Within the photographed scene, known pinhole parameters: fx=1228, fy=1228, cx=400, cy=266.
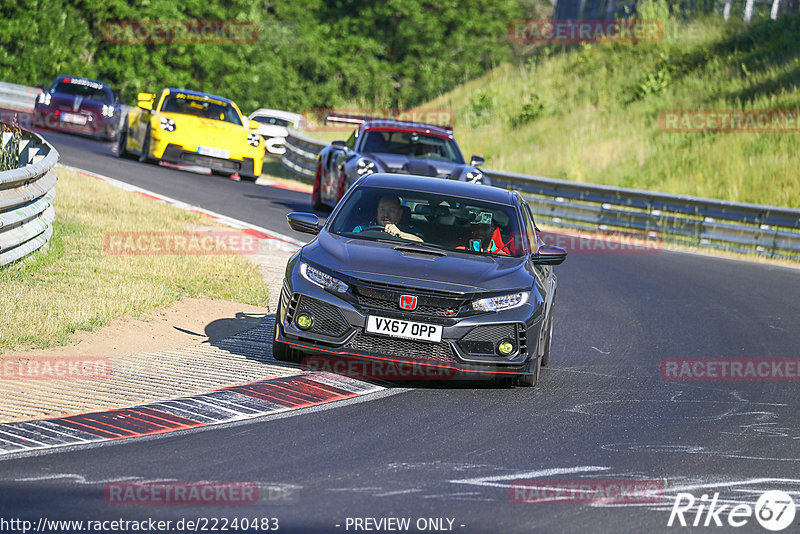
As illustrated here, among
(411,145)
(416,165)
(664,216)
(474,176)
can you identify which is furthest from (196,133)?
(664,216)

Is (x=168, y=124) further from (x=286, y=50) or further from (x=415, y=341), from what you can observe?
(x=286, y=50)

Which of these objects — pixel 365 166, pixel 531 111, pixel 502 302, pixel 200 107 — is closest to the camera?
pixel 502 302

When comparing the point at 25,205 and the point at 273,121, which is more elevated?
the point at 25,205

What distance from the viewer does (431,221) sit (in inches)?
371

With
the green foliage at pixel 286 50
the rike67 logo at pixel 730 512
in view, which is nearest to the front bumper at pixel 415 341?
the rike67 logo at pixel 730 512

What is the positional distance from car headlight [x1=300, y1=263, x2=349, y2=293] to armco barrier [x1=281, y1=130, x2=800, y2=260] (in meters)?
14.1

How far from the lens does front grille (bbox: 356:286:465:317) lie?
321 inches

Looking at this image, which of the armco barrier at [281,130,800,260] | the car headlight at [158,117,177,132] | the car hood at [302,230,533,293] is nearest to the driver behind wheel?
the car hood at [302,230,533,293]

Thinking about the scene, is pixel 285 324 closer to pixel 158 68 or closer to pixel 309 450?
pixel 309 450

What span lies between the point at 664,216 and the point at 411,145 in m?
6.92

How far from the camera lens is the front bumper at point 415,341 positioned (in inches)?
Answer: 321

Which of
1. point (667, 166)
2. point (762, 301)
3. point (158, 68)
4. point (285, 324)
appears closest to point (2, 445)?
point (285, 324)

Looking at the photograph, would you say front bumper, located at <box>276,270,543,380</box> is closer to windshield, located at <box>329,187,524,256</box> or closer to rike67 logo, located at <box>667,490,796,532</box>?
windshield, located at <box>329,187,524,256</box>

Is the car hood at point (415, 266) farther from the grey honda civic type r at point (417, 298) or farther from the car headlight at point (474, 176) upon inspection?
the car headlight at point (474, 176)
